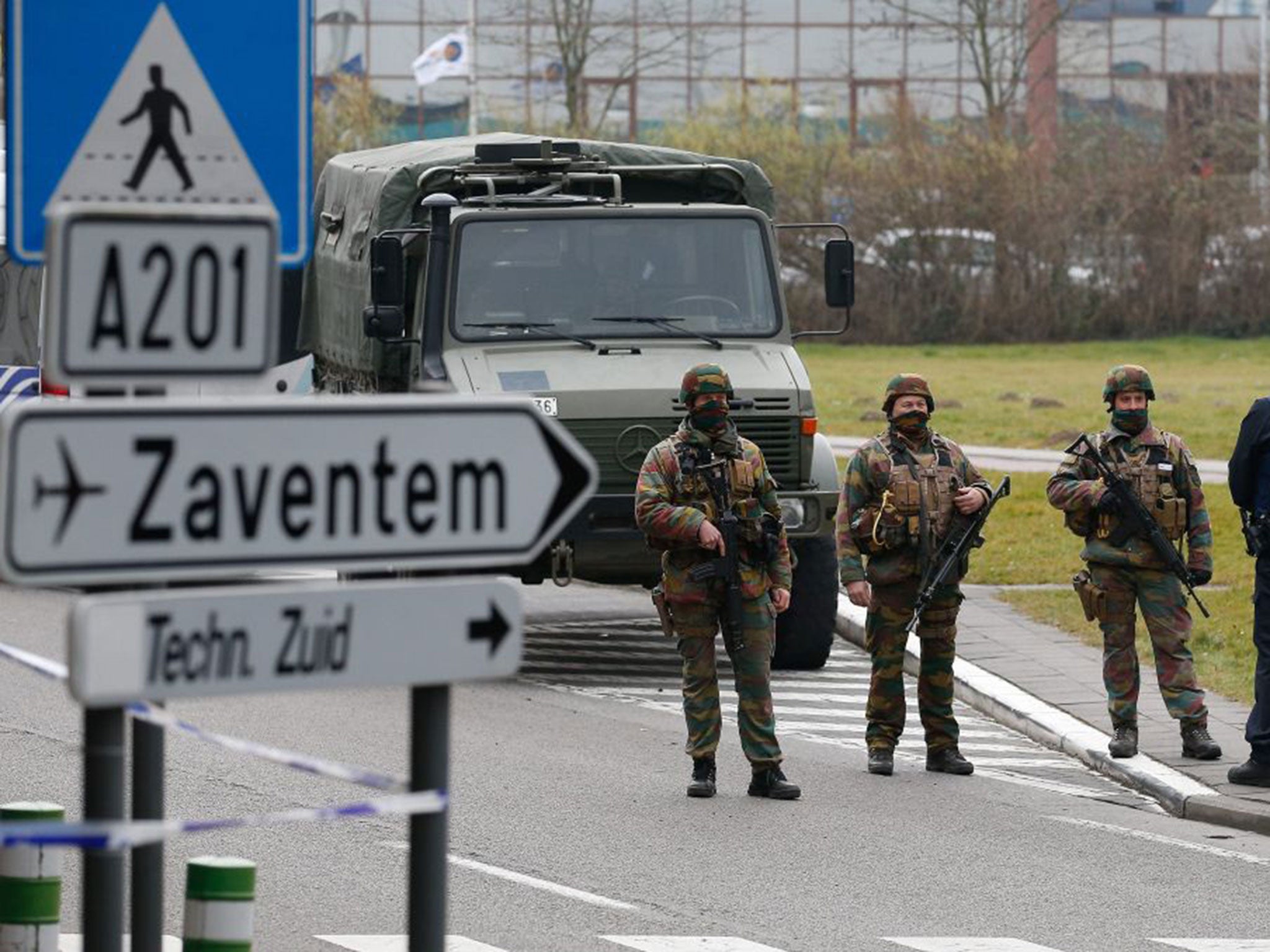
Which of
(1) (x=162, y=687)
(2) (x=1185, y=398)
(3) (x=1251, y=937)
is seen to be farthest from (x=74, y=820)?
(2) (x=1185, y=398)

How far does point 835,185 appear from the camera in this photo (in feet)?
160

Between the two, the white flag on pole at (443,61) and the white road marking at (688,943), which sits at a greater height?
the white flag on pole at (443,61)

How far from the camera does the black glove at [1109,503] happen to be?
11.6m

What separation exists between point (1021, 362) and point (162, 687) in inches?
1523

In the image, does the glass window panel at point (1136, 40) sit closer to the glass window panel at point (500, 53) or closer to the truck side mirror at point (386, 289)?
the glass window panel at point (500, 53)

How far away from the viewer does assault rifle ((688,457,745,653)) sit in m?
11.0

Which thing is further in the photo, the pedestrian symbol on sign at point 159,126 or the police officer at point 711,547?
the police officer at point 711,547

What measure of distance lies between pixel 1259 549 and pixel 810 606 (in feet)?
13.2

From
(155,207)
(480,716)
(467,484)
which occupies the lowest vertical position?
(480,716)

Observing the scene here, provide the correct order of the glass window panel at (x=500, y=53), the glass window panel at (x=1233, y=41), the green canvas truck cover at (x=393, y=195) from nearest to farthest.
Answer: the green canvas truck cover at (x=393, y=195)
the glass window panel at (x=500, y=53)
the glass window panel at (x=1233, y=41)

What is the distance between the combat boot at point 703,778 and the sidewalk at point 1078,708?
1.86 m

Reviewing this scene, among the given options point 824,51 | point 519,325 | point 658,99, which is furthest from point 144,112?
point 824,51

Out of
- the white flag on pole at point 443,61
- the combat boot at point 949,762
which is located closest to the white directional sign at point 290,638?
the combat boot at point 949,762

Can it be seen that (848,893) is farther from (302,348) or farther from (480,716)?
(302,348)
